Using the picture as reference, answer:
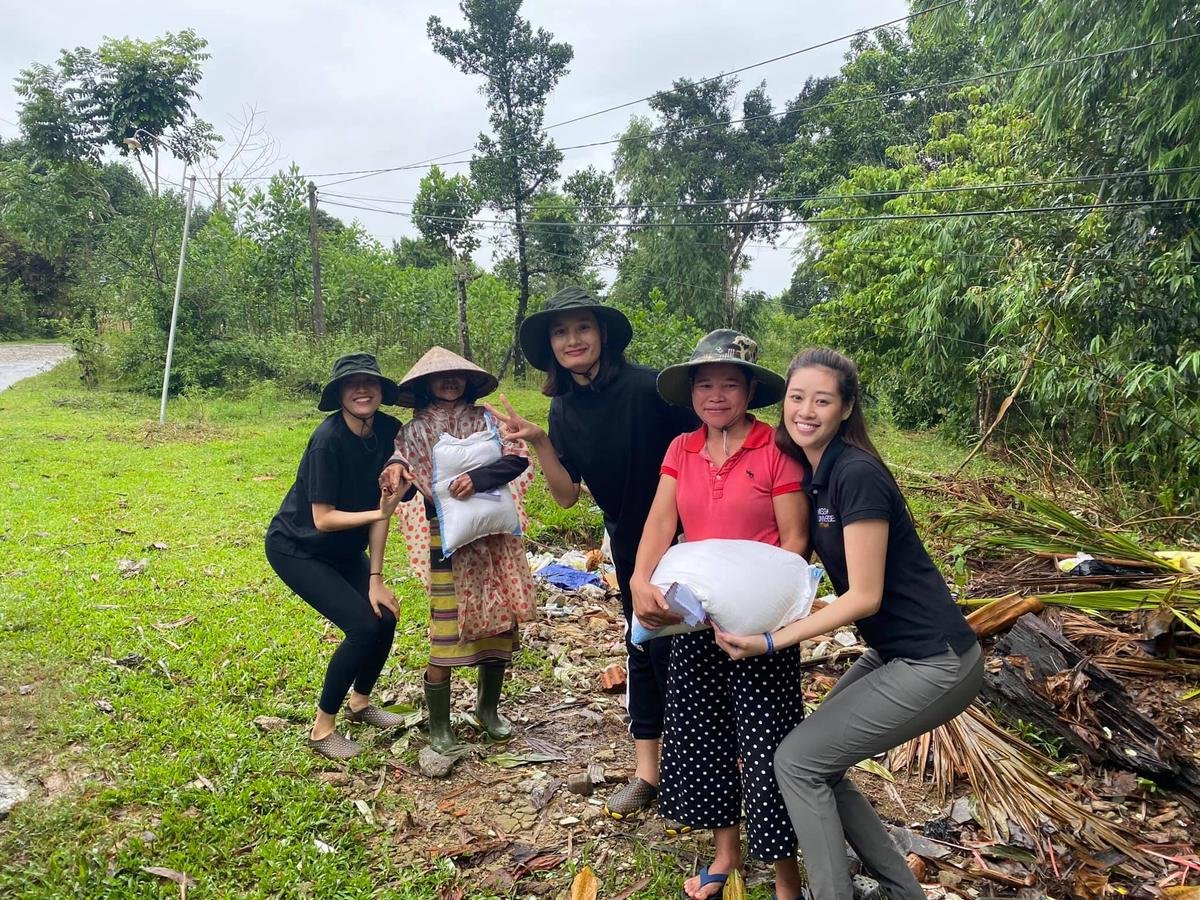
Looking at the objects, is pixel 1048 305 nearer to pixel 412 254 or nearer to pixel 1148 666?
pixel 1148 666

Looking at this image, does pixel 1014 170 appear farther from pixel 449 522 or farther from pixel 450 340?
pixel 450 340

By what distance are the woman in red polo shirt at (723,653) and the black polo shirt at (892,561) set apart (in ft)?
0.47

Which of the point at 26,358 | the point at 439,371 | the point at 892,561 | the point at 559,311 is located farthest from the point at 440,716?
the point at 26,358

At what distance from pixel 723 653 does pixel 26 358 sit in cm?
2400

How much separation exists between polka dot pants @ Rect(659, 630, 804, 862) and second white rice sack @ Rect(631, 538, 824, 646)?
0.85 ft

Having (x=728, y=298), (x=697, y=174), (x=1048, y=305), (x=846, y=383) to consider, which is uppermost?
(x=697, y=174)

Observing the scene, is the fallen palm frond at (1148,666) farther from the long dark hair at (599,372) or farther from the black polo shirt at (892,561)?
the long dark hair at (599,372)

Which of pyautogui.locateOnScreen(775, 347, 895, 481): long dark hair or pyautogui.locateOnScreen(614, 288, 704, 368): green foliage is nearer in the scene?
pyautogui.locateOnScreen(775, 347, 895, 481): long dark hair

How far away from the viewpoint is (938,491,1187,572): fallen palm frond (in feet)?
12.9

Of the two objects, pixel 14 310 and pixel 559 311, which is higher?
pixel 14 310

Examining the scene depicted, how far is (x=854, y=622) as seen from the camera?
6.30 feet

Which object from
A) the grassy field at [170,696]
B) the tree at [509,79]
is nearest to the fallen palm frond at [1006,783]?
the grassy field at [170,696]

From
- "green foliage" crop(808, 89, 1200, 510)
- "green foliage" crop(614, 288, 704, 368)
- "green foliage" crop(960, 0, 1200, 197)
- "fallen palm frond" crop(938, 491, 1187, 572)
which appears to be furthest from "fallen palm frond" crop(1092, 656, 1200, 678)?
"green foliage" crop(614, 288, 704, 368)

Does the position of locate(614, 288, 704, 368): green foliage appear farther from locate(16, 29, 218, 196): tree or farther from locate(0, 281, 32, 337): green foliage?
locate(0, 281, 32, 337): green foliage
